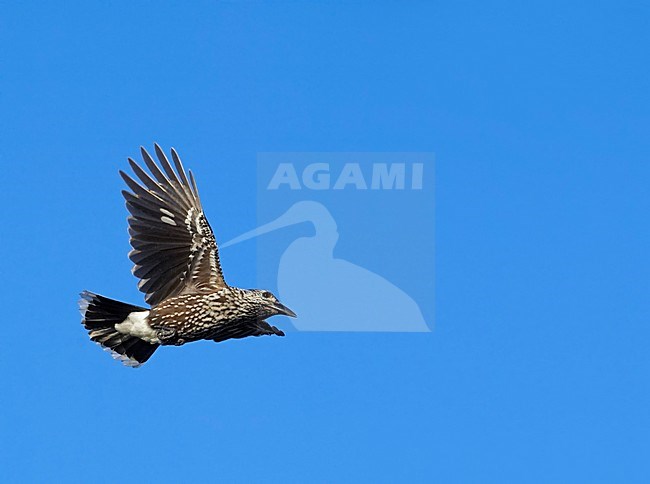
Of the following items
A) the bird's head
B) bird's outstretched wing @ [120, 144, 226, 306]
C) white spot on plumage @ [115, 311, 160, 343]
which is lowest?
white spot on plumage @ [115, 311, 160, 343]

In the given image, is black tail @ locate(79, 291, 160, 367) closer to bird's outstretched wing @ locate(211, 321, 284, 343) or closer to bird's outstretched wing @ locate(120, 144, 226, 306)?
bird's outstretched wing @ locate(120, 144, 226, 306)

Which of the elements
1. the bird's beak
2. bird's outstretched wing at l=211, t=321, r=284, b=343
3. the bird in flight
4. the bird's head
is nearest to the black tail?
the bird in flight

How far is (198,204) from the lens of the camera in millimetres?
13844

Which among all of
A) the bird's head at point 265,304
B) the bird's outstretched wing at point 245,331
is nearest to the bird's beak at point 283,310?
the bird's head at point 265,304

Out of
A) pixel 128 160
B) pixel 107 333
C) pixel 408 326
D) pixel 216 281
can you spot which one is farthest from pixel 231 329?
pixel 408 326

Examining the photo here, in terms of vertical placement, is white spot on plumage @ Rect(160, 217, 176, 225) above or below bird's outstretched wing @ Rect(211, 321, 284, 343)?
above

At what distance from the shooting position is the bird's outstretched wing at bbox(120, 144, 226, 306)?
13492mm

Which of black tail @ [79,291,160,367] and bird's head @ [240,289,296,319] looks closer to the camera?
bird's head @ [240,289,296,319]

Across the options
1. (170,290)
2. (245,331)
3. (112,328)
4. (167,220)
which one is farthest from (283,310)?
(112,328)

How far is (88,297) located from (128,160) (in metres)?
1.64

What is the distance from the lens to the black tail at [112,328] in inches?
527

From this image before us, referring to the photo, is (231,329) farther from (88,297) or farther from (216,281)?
(88,297)

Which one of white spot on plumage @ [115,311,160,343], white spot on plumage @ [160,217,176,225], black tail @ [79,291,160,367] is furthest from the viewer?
white spot on plumage @ [160,217,176,225]

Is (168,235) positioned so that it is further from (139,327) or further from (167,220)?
(139,327)
